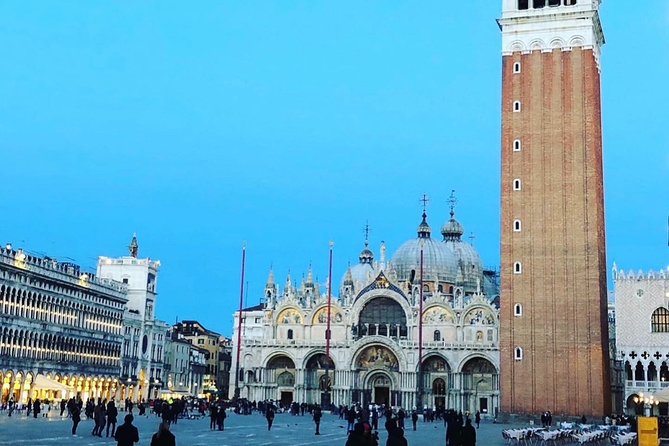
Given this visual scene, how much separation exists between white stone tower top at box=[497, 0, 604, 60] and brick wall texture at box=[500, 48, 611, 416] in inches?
25.4

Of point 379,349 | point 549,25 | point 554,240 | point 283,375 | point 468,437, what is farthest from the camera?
point 283,375

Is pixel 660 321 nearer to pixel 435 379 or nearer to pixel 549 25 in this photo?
pixel 435 379

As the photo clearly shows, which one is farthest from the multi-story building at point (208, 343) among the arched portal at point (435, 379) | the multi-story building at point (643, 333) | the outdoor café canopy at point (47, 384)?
the multi-story building at point (643, 333)

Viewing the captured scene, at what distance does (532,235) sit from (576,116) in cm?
817

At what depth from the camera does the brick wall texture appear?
54.4m

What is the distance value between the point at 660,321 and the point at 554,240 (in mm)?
11810

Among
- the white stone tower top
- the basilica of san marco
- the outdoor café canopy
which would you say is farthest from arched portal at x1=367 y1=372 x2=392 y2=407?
the white stone tower top

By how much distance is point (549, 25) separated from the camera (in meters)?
58.4

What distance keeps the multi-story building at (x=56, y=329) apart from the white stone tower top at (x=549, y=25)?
118ft

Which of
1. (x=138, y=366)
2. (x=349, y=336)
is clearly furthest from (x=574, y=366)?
(x=138, y=366)

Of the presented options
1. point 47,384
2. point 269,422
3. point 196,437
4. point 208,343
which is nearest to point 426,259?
point 208,343

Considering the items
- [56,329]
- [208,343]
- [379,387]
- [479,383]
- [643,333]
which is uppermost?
[208,343]

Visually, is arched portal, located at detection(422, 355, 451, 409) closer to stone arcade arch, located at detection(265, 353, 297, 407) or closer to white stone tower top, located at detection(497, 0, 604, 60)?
stone arcade arch, located at detection(265, 353, 297, 407)

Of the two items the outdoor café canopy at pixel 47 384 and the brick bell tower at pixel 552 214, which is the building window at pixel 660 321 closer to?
the brick bell tower at pixel 552 214
